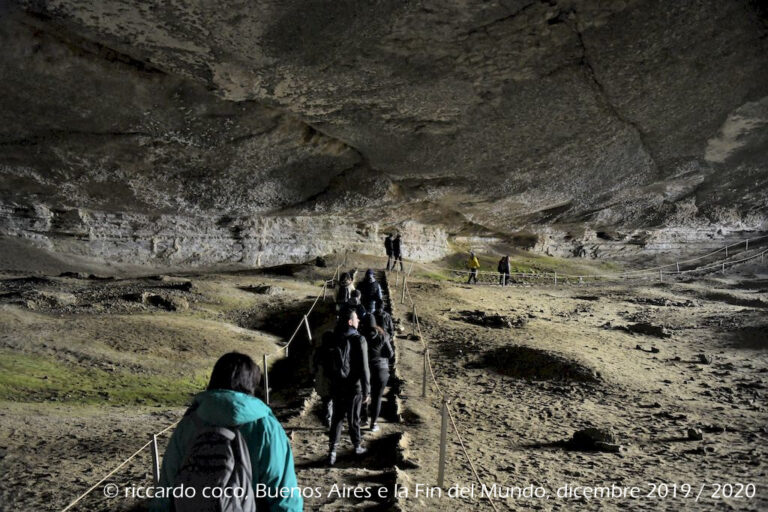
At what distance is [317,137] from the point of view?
13.1 metres

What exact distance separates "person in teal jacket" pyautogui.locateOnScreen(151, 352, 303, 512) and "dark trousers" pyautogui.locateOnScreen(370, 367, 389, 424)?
3.88 metres

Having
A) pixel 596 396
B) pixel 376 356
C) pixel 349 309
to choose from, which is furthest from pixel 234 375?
pixel 596 396

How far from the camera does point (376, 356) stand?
6.25 meters

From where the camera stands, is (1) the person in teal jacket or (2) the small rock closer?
(1) the person in teal jacket

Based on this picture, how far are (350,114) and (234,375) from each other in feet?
30.9

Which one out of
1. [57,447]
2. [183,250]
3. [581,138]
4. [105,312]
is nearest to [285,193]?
[183,250]

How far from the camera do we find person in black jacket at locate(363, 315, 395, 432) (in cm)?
624

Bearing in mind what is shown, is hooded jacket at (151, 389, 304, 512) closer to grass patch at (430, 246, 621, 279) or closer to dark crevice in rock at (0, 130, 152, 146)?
dark crevice in rock at (0, 130, 152, 146)

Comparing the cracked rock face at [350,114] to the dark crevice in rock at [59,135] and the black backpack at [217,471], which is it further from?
the black backpack at [217,471]

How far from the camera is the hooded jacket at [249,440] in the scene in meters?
2.26

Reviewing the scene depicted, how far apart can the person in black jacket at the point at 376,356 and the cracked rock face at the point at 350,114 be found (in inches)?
178

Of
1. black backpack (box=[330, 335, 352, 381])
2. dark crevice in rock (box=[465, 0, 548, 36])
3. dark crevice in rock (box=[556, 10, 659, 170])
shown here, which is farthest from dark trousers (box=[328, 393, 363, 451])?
dark crevice in rock (box=[556, 10, 659, 170])

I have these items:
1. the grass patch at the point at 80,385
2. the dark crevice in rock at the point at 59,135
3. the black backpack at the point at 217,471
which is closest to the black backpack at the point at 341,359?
the black backpack at the point at 217,471

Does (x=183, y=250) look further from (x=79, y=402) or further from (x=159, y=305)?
(x=79, y=402)
